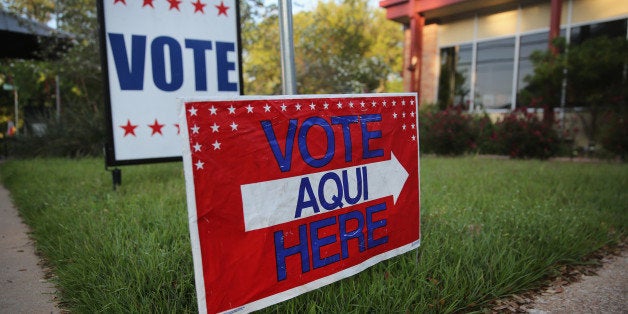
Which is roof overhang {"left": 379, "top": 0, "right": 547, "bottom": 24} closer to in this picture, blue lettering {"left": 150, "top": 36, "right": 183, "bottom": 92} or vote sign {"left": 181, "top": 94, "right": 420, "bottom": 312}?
blue lettering {"left": 150, "top": 36, "right": 183, "bottom": 92}

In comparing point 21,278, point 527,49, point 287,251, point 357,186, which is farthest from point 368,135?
point 527,49

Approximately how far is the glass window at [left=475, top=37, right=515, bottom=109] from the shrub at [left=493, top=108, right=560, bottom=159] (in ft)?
9.76

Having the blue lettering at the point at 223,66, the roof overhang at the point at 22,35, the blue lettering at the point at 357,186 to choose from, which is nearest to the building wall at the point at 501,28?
the blue lettering at the point at 223,66

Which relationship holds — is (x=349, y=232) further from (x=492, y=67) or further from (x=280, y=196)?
(x=492, y=67)

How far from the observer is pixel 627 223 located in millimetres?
3609

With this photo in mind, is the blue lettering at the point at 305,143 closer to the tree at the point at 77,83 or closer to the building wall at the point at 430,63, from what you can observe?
the tree at the point at 77,83

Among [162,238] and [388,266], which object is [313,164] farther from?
[162,238]

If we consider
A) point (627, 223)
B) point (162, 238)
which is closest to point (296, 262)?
point (162, 238)

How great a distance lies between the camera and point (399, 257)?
260cm

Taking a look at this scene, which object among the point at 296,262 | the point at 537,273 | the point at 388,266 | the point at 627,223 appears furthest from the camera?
the point at 627,223

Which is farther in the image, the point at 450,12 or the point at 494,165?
the point at 450,12

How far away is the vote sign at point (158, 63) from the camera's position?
425 cm

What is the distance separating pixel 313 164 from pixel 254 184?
1.15 feet

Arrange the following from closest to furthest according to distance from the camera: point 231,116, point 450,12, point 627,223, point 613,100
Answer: point 231,116, point 627,223, point 613,100, point 450,12
